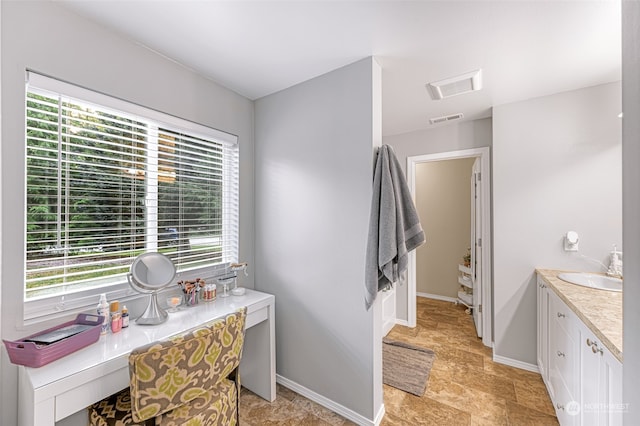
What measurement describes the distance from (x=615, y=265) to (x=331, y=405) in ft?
7.79

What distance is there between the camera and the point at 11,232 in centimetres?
115

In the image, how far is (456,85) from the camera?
2.02 meters

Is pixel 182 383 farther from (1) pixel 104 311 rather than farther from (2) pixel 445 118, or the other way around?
(2) pixel 445 118

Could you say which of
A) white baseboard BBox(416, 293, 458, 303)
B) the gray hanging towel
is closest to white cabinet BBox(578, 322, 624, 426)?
the gray hanging towel

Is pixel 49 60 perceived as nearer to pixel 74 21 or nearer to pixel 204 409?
pixel 74 21

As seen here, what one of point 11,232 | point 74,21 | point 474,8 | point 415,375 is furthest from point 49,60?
point 415,375

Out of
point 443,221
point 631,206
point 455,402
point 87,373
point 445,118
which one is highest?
point 445,118

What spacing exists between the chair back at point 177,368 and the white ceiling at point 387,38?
1592 mm

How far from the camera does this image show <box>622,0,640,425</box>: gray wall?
1.99 ft

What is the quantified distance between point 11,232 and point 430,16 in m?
2.29

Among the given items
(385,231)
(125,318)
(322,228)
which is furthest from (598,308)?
(125,318)

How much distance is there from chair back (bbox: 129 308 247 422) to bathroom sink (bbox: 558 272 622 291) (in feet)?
7.69

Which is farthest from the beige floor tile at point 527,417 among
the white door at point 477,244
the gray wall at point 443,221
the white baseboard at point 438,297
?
the gray wall at point 443,221

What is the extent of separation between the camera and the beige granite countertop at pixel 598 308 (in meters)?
1.02
